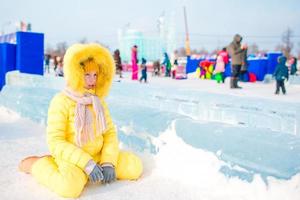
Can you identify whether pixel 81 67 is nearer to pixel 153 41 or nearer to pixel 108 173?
pixel 108 173

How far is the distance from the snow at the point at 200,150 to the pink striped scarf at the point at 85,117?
0.37 meters

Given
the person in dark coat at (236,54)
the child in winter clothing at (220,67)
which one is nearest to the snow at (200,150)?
the person in dark coat at (236,54)

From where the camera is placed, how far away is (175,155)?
9.75ft

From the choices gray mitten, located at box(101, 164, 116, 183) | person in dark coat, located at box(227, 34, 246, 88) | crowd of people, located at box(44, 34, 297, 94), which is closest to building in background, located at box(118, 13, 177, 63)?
crowd of people, located at box(44, 34, 297, 94)

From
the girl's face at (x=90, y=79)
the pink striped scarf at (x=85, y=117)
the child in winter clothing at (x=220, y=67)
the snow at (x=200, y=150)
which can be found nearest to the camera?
the snow at (x=200, y=150)

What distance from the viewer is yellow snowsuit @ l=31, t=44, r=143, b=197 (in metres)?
2.45

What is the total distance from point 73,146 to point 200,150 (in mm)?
946

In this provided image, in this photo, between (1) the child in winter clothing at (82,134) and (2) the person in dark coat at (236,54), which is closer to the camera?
(1) the child in winter clothing at (82,134)

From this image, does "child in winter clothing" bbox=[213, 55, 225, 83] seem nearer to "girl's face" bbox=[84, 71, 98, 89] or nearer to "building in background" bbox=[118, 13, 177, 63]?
"girl's face" bbox=[84, 71, 98, 89]

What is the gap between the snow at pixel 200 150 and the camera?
2.37m

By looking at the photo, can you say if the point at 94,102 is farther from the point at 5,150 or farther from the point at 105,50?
the point at 5,150

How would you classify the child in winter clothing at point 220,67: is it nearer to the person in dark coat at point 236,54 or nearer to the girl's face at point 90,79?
the person in dark coat at point 236,54

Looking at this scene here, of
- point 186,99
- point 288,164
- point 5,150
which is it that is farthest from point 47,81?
point 288,164

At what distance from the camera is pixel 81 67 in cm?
275
